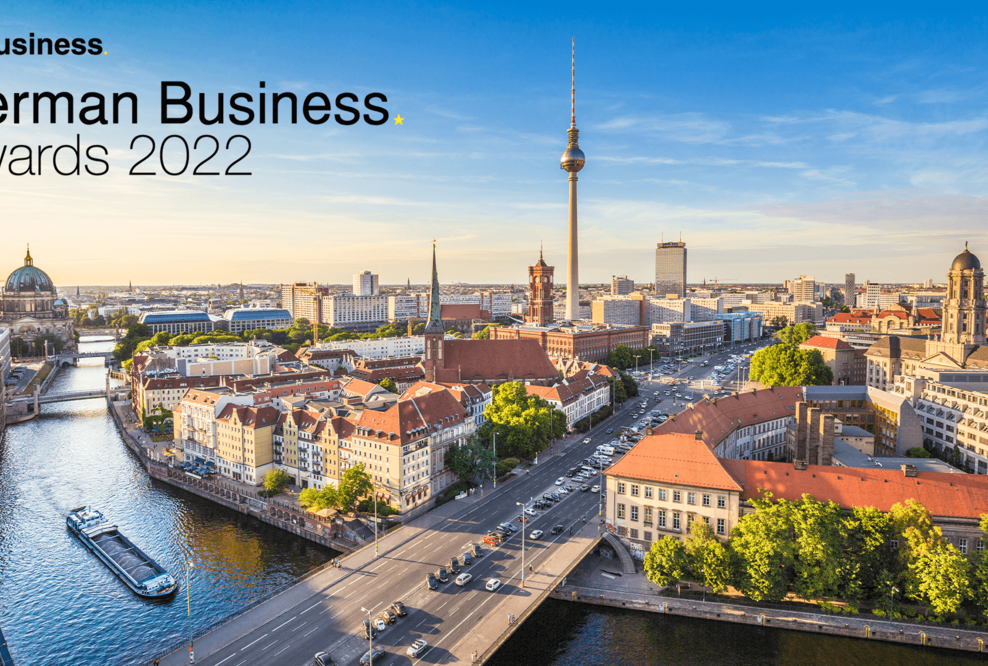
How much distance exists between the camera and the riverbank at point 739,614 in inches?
1585

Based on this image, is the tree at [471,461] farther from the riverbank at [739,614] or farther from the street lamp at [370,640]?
the street lamp at [370,640]

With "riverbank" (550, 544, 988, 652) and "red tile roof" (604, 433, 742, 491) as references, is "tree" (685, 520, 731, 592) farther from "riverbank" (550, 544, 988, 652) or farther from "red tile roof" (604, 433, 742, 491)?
"red tile roof" (604, 433, 742, 491)

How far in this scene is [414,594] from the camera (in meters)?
44.6

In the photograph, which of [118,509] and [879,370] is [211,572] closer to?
[118,509]

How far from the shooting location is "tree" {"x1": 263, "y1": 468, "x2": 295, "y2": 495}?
6844 centimetres

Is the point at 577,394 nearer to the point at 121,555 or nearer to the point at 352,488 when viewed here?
the point at 352,488

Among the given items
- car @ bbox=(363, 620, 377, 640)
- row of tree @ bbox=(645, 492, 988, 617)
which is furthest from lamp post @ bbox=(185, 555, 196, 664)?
row of tree @ bbox=(645, 492, 988, 617)

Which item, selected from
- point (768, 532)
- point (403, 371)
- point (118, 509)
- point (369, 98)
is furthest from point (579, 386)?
point (369, 98)

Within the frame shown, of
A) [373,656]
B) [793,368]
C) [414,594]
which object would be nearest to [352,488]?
[414,594]

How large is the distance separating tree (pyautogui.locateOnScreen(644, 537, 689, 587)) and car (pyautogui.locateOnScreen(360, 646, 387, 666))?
65.5ft

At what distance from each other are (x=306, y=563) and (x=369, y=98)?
41.1 metres

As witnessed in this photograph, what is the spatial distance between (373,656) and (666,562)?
21.6 m

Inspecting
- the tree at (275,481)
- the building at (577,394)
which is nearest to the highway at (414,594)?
the tree at (275,481)

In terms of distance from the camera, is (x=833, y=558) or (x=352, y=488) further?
(x=352, y=488)
